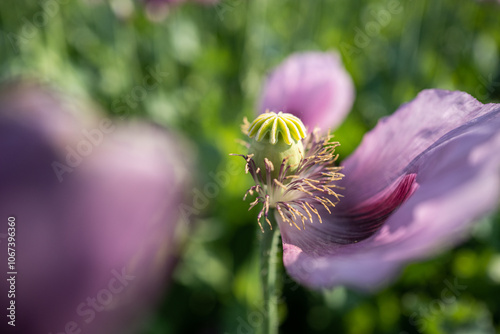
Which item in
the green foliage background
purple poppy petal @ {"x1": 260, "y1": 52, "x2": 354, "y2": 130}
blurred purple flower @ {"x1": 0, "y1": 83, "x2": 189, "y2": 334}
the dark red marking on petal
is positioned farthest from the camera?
the green foliage background

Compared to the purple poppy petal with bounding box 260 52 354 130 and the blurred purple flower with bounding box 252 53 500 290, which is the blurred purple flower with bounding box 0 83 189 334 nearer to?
the blurred purple flower with bounding box 252 53 500 290

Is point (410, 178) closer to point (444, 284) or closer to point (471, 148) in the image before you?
point (471, 148)

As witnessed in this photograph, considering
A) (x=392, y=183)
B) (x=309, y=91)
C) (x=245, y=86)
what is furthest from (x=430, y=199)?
(x=245, y=86)

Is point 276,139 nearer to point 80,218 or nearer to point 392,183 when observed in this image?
point 392,183

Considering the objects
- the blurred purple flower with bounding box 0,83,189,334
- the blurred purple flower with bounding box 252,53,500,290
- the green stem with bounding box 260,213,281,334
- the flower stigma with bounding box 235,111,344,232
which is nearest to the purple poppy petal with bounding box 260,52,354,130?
the blurred purple flower with bounding box 252,53,500,290

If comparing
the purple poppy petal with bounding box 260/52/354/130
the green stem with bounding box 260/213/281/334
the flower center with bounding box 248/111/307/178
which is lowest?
the green stem with bounding box 260/213/281/334

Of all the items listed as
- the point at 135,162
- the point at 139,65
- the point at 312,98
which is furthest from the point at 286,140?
the point at 139,65

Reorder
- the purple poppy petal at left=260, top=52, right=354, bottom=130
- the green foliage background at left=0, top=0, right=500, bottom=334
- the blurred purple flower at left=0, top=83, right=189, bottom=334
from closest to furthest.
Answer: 1. the blurred purple flower at left=0, top=83, right=189, bottom=334
2. the purple poppy petal at left=260, top=52, right=354, bottom=130
3. the green foliage background at left=0, top=0, right=500, bottom=334
